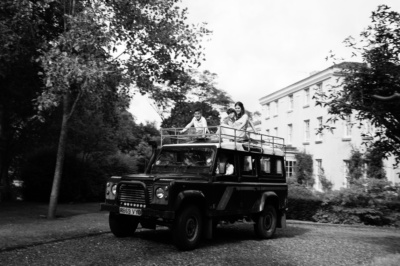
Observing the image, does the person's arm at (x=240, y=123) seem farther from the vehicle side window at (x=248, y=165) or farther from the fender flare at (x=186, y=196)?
the fender flare at (x=186, y=196)

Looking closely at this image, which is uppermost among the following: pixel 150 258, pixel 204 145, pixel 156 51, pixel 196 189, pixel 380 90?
pixel 156 51

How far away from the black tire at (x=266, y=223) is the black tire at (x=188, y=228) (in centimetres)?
233

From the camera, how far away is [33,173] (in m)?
20.6

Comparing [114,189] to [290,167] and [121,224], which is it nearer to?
[121,224]

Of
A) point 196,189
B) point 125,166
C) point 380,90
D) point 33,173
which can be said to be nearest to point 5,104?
point 33,173

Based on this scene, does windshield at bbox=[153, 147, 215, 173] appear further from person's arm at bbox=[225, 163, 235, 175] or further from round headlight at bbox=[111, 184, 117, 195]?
round headlight at bbox=[111, 184, 117, 195]

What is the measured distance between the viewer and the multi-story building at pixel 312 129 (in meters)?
30.3

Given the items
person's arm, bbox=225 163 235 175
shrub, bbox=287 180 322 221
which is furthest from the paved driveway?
shrub, bbox=287 180 322 221

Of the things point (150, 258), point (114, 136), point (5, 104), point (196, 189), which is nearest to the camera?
point (150, 258)

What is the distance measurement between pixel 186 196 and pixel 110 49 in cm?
686

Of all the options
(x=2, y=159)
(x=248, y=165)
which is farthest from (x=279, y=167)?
(x=2, y=159)

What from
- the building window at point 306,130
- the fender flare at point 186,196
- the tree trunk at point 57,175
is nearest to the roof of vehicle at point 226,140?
the fender flare at point 186,196

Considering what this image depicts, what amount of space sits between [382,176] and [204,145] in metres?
18.2

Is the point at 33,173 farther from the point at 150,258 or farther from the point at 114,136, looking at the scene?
the point at 150,258
